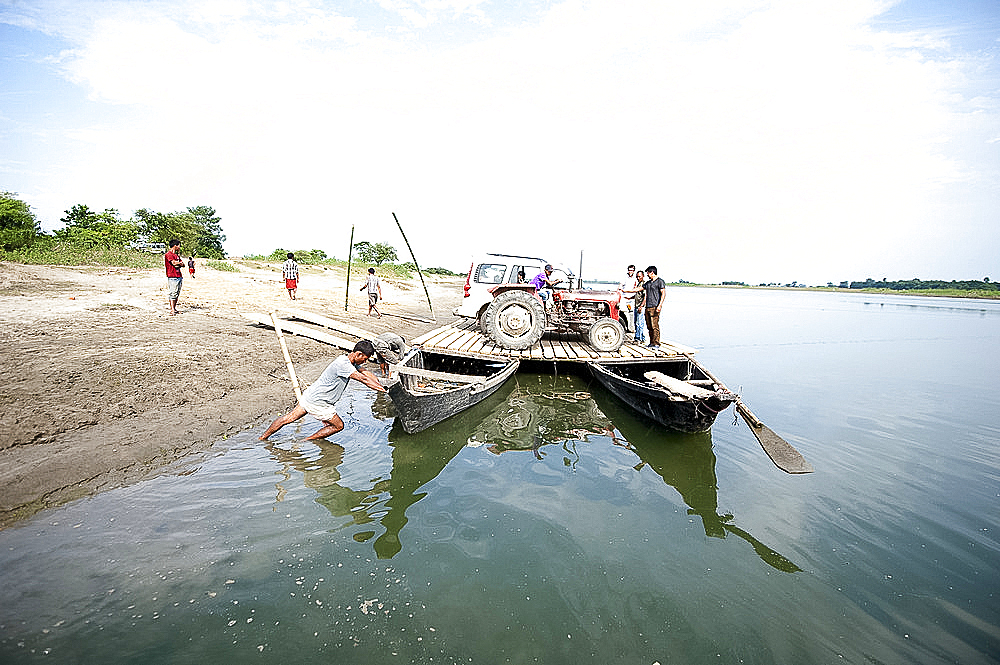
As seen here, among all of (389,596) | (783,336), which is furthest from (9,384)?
(783,336)

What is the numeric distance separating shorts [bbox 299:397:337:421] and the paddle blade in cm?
546

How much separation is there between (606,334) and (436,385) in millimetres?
3885

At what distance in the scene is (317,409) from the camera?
5.95m

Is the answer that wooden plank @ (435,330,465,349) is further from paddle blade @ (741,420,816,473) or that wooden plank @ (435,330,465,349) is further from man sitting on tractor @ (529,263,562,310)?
paddle blade @ (741,420,816,473)

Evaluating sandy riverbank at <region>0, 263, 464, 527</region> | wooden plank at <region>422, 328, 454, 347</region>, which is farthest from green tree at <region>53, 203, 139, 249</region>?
wooden plank at <region>422, 328, 454, 347</region>

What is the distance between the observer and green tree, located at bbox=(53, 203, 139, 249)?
2883cm

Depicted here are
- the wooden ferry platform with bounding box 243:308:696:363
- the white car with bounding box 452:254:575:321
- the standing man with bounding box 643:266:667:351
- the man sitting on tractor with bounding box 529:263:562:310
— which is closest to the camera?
the wooden ferry platform with bounding box 243:308:696:363

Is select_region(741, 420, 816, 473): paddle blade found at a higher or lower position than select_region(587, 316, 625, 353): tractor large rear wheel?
lower

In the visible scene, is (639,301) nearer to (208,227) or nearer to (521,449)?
(521,449)

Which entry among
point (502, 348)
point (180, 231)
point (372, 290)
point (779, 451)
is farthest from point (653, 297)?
point (180, 231)

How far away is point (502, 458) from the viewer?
6.30 m

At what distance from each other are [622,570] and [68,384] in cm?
765

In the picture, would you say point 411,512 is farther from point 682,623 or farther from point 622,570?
point 682,623

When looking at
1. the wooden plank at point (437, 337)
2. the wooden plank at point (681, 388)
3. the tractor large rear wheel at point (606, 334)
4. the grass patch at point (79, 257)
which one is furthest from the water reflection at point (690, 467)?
the grass patch at point (79, 257)
